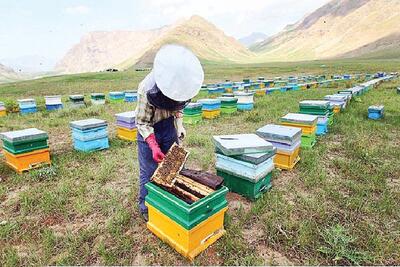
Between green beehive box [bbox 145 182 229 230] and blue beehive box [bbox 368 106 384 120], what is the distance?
26.2 feet

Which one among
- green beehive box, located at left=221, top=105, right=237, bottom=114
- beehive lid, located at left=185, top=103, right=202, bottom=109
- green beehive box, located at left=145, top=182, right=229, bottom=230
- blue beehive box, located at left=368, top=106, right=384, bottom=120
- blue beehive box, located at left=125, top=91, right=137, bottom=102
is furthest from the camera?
blue beehive box, located at left=125, top=91, right=137, bottom=102

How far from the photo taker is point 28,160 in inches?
222

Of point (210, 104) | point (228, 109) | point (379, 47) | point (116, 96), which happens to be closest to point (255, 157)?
point (210, 104)

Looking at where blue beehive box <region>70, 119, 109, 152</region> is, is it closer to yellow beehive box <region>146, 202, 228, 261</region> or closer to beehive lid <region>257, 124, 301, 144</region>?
yellow beehive box <region>146, 202, 228, 261</region>

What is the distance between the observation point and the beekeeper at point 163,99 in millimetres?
2805

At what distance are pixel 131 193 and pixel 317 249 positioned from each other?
3.03 meters

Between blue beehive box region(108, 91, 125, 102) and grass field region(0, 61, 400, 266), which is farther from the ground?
blue beehive box region(108, 91, 125, 102)

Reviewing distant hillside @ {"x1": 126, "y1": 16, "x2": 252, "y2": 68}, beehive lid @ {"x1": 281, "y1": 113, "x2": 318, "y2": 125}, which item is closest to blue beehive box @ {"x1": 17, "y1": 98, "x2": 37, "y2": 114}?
beehive lid @ {"x1": 281, "y1": 113, "x2": 318, "y2": 125}

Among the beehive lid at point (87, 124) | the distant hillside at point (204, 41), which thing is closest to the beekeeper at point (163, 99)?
the beehive lid at point (87, 124)

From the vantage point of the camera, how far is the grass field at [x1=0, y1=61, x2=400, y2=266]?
10.9 ft

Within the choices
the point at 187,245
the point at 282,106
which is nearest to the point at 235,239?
the point at 187,245

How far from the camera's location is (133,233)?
12.3 feet

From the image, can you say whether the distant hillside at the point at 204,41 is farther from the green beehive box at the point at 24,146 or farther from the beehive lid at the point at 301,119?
the green beehive box at the point at 24,146

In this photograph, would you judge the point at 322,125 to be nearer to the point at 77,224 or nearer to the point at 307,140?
the point at 307,140
